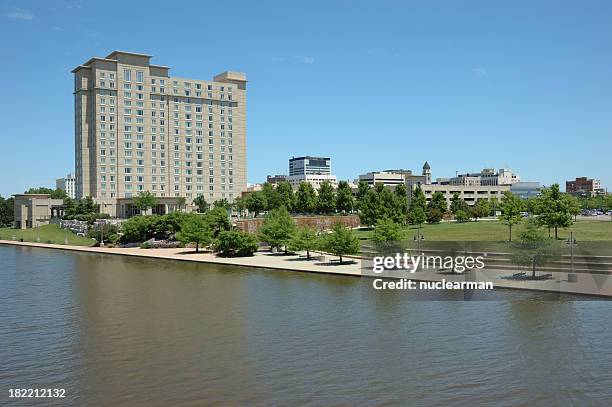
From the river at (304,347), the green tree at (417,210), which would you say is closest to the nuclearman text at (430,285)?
the river at (304,347)

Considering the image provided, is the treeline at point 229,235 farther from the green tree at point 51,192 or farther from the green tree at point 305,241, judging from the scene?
the green tree at point 51,192

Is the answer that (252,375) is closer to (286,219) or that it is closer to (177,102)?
(286,219)

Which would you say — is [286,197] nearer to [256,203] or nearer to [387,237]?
[256,203]

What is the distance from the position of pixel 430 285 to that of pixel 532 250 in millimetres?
7915

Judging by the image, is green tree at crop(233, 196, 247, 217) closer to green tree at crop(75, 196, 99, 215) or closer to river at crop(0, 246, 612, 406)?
green tree at crop(75, 196, 99, 215)

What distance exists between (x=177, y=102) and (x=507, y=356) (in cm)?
10981

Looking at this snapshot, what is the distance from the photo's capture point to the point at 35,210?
11506 centimetres

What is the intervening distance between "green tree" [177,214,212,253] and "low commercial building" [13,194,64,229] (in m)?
55.0

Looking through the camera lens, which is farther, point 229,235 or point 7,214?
point 7,214

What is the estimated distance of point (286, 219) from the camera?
67.1 meters

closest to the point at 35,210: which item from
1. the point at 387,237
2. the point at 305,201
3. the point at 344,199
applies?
the point at 305,201

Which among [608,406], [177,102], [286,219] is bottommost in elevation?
[608,406]

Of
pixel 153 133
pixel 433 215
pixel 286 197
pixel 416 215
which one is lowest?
pixel 433 215

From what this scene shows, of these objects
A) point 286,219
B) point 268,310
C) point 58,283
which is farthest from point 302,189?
point 268,310
